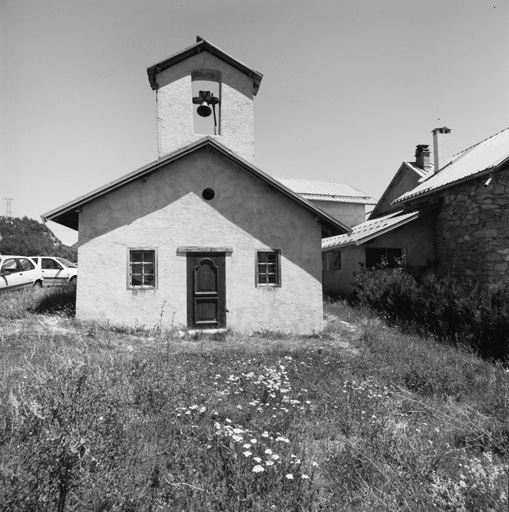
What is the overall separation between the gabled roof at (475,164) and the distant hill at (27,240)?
1979 inches

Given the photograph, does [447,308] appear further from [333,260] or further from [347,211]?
[347,211]

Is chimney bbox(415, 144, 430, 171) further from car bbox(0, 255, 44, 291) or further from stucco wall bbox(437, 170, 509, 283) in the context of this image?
car bbox(0, 255, 44, 291)

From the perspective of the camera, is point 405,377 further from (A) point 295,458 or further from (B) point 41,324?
(B) point 41,324

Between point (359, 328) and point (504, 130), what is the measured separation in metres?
12.2

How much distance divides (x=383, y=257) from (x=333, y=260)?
11.0 feet

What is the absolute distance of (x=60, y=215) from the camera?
10195 millimetres

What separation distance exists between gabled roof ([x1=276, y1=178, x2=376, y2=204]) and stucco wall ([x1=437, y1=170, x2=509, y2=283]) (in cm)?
1422

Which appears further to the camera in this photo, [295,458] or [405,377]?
[405,377]

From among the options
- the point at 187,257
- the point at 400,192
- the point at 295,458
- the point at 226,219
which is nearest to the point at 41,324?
the point at 187,257

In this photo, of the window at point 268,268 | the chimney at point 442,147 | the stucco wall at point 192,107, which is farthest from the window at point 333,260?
the stucco wall at point 192,107

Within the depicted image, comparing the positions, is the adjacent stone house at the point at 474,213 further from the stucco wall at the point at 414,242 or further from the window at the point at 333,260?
the window at the point at 333,260

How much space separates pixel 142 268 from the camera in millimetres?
10734

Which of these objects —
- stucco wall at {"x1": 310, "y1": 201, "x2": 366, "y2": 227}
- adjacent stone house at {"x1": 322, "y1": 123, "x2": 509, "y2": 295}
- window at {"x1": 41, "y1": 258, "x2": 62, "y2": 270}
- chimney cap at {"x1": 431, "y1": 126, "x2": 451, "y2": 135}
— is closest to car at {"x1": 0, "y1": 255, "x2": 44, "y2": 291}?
window at {"x1": 41, "y1": 258, "x2": 62, "y2": 270}

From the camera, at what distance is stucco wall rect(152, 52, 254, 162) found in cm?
1129
